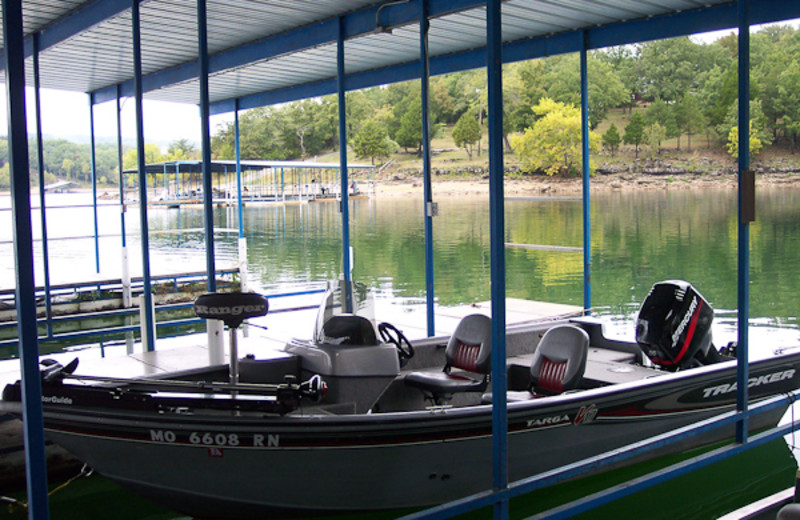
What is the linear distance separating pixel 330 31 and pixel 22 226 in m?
5.52

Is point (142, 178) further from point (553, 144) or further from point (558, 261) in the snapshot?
point (553, 144)

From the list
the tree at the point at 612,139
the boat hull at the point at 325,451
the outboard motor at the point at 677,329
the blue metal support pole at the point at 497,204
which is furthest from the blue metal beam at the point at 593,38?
the tree at the point at 612,139

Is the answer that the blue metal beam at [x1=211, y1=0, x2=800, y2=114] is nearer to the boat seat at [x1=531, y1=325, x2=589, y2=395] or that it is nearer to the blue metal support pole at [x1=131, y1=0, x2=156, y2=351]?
the blue metal support pole at [x1=131, y1=0, x2=156, y2=351]

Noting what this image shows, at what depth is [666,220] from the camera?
3509cm

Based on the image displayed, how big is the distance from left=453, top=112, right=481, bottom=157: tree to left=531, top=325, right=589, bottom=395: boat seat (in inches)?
2163

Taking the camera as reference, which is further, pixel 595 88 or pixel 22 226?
pixel 595 88

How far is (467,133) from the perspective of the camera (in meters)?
59.7

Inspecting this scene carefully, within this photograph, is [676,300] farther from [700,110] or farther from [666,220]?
[700,110]

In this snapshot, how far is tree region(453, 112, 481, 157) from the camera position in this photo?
59678 millimetres

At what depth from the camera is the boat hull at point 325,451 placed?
13.7ft

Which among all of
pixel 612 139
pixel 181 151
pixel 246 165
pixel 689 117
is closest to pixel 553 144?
pixel 612 139

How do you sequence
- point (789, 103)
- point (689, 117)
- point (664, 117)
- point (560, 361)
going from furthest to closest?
point (664, 117) → point (689, 117) → point (789, 103) → point (560, 361)

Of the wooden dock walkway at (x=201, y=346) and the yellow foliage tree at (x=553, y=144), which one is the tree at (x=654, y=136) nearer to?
the yellow foliage tree at (x=553, y=144)

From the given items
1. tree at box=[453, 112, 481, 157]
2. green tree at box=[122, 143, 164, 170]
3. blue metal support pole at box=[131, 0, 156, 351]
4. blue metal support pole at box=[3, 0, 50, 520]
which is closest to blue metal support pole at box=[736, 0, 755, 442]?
blue metal support pole at box=[3, 0, 50, 520]
